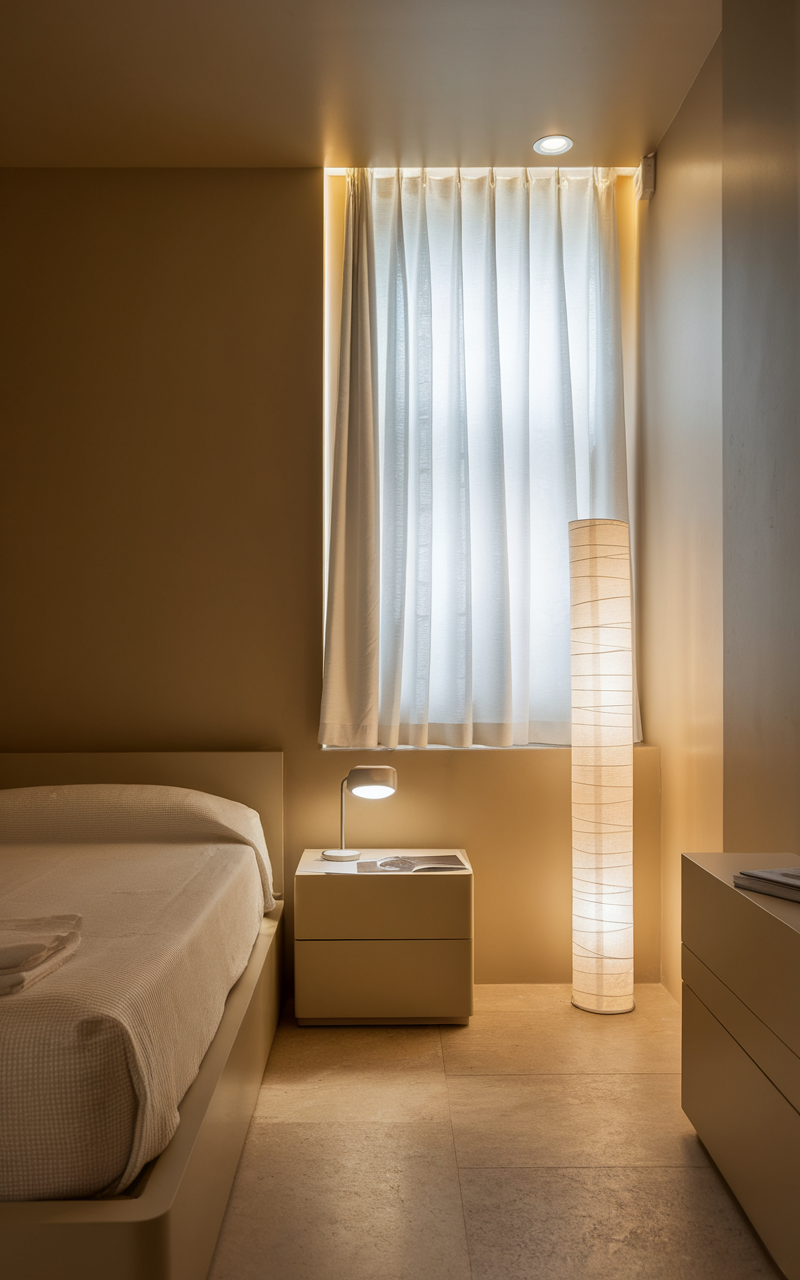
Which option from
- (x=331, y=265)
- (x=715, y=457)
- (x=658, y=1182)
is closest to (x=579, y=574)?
(x=715, y=457)

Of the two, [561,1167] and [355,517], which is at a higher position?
[355,517]

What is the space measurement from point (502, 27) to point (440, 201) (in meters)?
0.81

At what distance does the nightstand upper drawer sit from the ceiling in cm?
249

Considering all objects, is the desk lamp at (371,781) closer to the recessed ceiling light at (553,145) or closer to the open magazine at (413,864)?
the open magazine at (413,864)

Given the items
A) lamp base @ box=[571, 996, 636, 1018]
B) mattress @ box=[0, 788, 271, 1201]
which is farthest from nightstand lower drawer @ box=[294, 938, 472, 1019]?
mattress @ box=[0, 788, 271, 1201]

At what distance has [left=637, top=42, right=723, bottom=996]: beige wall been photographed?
8.70 ft

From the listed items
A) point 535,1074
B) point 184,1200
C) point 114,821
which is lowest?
point 535,1074

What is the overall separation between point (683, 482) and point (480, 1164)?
6.74ft

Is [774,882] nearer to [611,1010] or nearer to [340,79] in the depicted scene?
[611,1010]

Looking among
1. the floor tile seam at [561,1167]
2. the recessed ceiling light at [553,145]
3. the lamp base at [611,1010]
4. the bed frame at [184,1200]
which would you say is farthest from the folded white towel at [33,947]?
the recessed ceiling light at [553,145]

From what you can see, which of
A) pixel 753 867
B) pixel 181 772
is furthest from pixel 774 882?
pixel 181 772

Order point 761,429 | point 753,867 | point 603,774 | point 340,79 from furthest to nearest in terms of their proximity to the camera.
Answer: point 603,774 → point 340,79 → point 761,429 → point 753,867

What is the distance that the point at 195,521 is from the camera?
129 inches

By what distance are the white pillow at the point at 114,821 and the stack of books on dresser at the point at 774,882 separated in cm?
156
